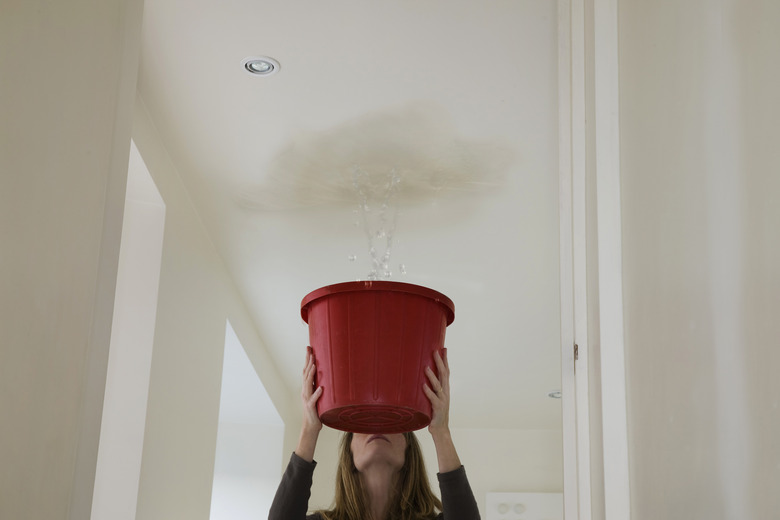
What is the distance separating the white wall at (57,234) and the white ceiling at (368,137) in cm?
102

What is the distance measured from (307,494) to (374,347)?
0.44 m

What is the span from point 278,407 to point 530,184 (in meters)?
2.24

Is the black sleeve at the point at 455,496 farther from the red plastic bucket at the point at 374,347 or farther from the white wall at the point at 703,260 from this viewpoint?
the white wall at the point at 703,260

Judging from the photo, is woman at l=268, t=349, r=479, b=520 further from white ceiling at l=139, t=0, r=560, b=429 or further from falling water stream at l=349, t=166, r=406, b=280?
falling water stream at l=349, t=166, r=406, b=280

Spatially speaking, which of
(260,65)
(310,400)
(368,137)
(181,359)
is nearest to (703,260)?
(310,400)

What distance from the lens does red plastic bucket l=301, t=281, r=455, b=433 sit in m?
1.46

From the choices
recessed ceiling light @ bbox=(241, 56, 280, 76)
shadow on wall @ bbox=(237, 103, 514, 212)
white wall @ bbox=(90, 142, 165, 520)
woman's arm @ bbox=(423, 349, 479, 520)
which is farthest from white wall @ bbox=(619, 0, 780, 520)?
white wall @ bbox=(90, 142, 165, 520)

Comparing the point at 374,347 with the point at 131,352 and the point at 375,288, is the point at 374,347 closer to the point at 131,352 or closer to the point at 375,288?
the point at 375,288

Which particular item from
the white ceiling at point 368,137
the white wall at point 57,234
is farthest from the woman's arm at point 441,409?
the white ceiling at point 368,137

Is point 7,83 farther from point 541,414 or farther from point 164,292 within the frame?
point 541,414

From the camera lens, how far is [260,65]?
2244 mm

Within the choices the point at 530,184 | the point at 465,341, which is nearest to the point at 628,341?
the point at 530,184

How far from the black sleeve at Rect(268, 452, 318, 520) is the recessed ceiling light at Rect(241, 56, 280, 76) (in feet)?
3.55

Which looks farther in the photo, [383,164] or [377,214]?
[377,214]
